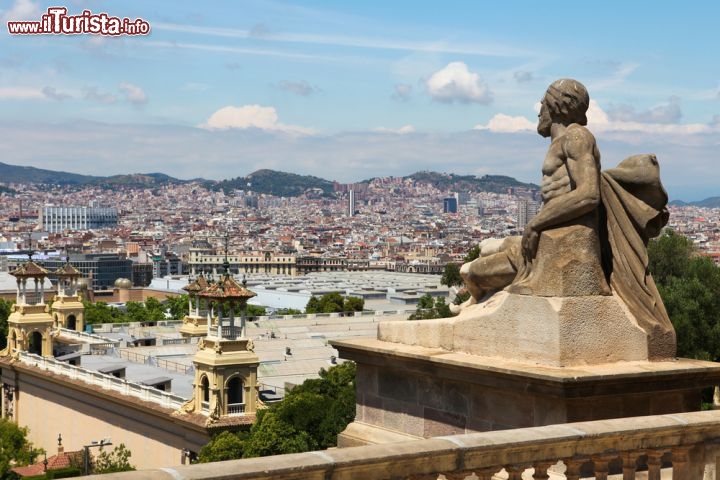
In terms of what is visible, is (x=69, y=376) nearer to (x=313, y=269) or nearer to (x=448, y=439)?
(x=448, y=439)

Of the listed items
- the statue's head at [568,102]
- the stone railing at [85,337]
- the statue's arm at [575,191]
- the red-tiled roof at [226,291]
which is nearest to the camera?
the statue's arm at [575,191]

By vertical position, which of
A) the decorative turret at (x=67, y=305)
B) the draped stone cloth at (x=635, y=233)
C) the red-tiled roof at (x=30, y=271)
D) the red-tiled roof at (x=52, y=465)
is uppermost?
the draped stone cloth at (x=635, y=233)

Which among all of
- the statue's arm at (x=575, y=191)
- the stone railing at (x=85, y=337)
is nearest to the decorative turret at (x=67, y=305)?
the stone railing at (x=85, y=337)

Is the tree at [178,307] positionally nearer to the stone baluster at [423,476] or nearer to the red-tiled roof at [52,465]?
the red-tiled roof at [52,465]

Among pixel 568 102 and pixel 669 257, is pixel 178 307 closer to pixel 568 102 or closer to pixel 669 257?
pixel 669 257

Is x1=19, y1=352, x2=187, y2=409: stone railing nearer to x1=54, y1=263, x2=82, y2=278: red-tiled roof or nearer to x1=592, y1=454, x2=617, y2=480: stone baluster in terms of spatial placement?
x1=54, y1=263, x2=82, y2=278: red-tiled roof

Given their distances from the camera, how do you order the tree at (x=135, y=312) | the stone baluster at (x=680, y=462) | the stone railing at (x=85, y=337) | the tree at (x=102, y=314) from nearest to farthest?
the stone baluster at (x=680, y=462) < the stone railing at (x=85, y=337) < the tree at (x=102, y=314) < the tree at (x=135, y=312)

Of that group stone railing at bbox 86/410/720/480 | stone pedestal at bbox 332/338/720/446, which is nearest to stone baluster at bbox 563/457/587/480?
stone railing at bbox 86/410/720/480

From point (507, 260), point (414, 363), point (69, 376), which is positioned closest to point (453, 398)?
point (414, 363)
